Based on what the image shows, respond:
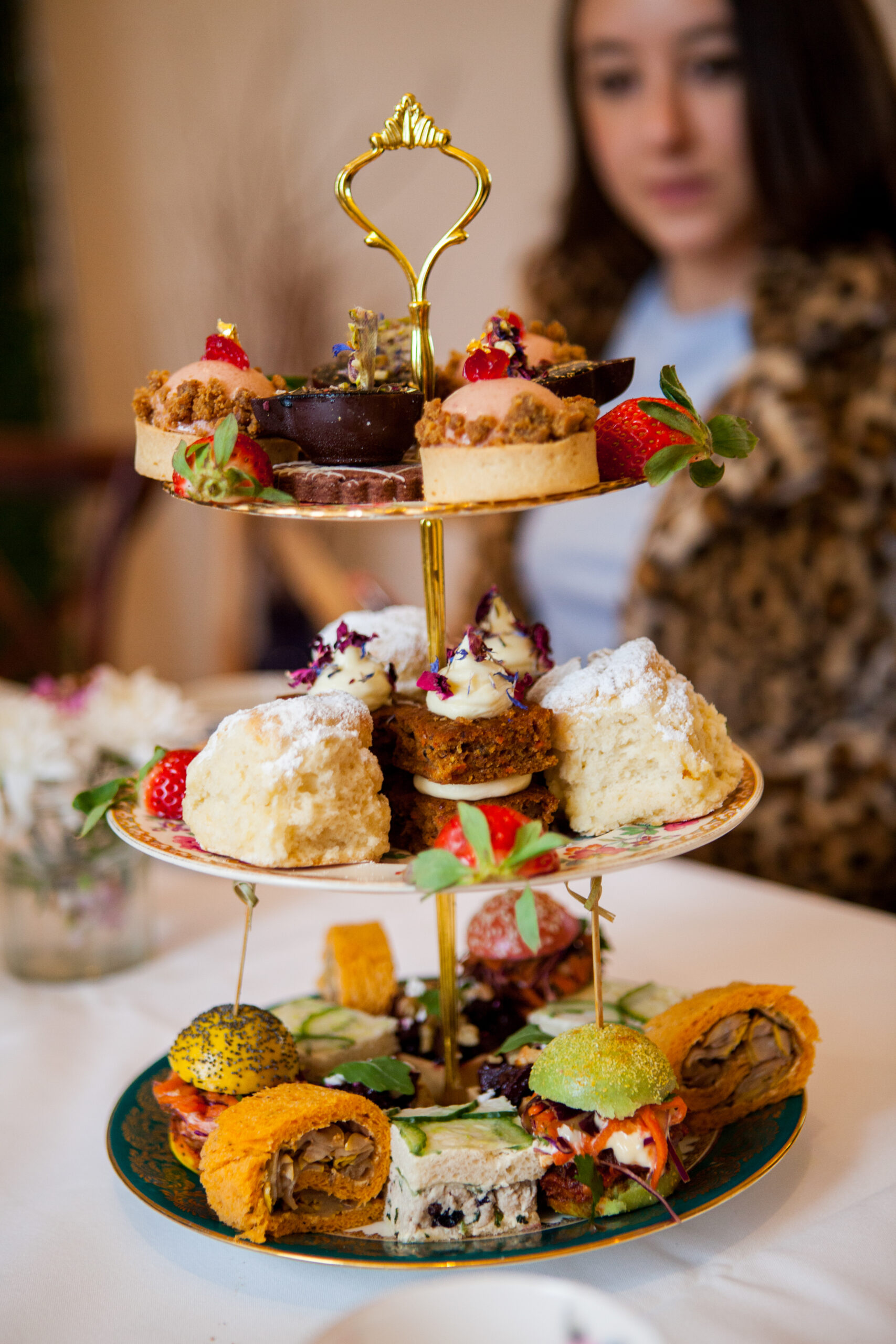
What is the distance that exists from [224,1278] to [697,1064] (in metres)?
0.45

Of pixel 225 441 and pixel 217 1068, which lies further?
pixel 217 1068

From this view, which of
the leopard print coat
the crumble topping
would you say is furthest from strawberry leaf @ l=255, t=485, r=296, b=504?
→ the leopard print coat

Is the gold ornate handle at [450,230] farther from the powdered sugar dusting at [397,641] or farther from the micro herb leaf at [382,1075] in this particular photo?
the micro herb leaf at [382,1075]

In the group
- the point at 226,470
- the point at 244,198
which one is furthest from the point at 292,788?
the point at 244,198

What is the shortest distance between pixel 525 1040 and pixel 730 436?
589 mm

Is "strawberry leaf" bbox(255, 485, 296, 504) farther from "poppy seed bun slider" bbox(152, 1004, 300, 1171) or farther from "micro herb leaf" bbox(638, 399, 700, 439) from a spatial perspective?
"poppy seed bun slider" bbox(152, 1004, 300, 1171)

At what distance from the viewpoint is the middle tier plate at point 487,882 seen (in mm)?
873

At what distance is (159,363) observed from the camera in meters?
4.61

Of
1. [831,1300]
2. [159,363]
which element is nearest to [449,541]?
[159,363]

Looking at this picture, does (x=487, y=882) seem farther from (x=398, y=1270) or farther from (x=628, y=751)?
(x=398, y=1270)

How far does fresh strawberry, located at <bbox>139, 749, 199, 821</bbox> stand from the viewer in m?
1.08

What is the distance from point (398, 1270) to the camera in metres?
0.97

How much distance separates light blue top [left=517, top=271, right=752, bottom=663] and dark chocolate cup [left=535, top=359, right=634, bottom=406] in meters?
1.68

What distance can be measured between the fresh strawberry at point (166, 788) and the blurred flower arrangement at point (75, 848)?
0.42 meters
